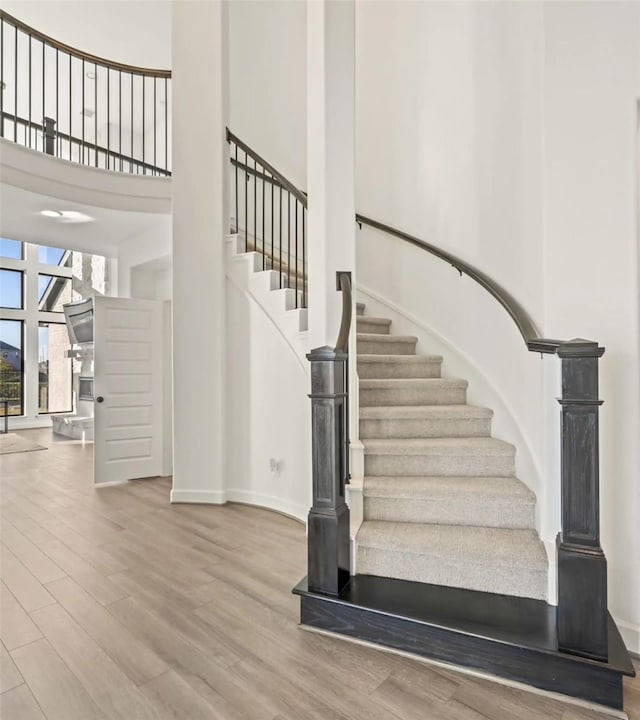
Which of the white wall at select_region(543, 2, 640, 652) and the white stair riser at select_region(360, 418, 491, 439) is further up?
the white wall at select_region(543, 2, 640, 652)

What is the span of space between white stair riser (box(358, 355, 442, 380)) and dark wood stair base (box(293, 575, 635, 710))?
5.83ft

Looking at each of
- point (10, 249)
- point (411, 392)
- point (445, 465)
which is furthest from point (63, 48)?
point (10, 249)

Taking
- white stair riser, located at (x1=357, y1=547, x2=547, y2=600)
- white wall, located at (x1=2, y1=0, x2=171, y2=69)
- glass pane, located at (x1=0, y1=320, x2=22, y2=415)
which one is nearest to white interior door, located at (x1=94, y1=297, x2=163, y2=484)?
white stair riser, located at (x1=357, y1=547, x2=547, y2=600)

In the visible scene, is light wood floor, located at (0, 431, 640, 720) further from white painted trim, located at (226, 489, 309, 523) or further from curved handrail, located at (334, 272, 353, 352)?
curved handrail, located at (334, 272, 353, 352)

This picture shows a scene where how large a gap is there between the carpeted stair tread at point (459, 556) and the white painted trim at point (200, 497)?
182 centimetres

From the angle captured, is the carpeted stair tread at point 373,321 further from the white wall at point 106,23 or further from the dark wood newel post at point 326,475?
the white wall at point 106,23

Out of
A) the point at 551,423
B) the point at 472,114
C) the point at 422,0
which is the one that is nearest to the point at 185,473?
the point at 551,423

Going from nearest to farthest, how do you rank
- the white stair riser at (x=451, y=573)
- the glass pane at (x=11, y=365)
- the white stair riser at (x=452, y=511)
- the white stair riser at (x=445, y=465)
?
the white stair riser at (x=451, y=573), the white stair riser at (x=452, y=511), the white stair riser at (x=445, y=465), the glass pane at (x=11, y=365)

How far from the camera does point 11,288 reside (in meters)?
9.05

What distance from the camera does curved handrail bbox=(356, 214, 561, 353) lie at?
202cm

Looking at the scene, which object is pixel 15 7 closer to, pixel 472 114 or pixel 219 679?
pixel 472 114

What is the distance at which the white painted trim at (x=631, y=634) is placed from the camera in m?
1.93

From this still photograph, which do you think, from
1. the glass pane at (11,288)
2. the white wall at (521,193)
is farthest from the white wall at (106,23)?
the glass pane at (11,288)

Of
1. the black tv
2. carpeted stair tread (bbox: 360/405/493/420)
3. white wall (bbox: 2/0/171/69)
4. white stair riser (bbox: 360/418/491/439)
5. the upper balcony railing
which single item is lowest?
white stair riser (bbox: 360/418/491/439)
